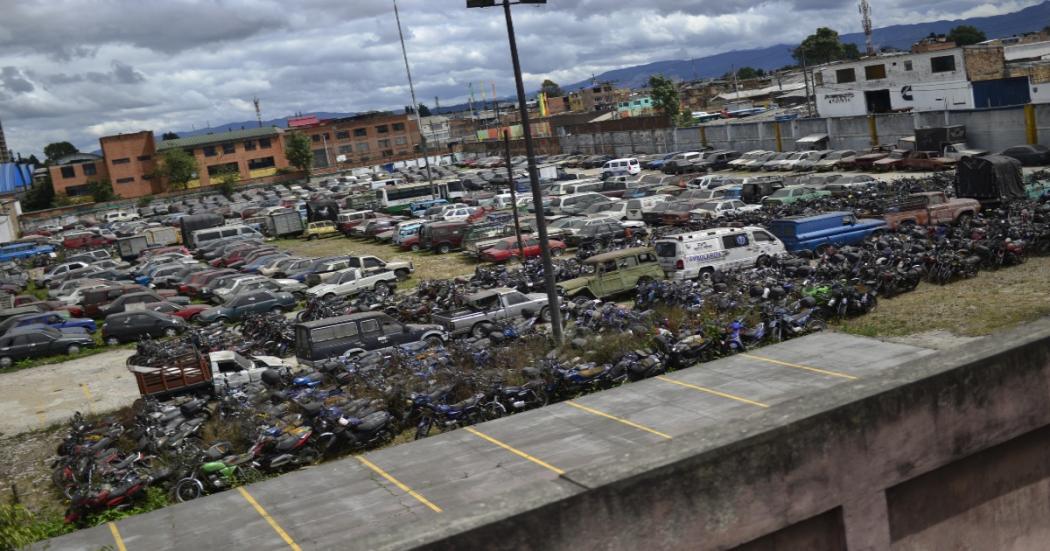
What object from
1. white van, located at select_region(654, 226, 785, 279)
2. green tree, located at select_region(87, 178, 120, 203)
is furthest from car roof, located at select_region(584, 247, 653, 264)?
green tree, located at select_region(87, 178, 120, 203)

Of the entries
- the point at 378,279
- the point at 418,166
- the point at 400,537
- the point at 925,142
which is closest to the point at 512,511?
the point at 400,537

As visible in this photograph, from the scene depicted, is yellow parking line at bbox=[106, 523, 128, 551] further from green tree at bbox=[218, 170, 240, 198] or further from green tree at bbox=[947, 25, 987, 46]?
green tree at bbox=[947, 25, 987, 46]

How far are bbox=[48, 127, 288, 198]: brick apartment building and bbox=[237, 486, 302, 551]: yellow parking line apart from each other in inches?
3525

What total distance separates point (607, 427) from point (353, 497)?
13.8 feet

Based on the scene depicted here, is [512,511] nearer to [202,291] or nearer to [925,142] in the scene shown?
[202,291]

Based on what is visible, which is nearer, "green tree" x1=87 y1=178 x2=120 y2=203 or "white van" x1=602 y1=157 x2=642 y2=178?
"white van" x1=602 y1=157 x2=642 y2=178

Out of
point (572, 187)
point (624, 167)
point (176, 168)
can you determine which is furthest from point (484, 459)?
point (176, 168)

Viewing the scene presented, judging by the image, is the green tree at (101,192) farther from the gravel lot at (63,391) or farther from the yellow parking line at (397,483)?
the yellow parking line at (397,483)

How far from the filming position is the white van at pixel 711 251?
25516mm

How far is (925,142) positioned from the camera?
4675 centimetres

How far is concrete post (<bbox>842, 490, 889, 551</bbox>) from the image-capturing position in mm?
6641

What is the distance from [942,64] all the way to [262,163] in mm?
72003

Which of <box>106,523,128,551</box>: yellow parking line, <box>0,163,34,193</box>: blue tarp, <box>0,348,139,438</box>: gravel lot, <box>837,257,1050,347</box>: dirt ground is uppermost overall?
<box>0,163,34,193</box>: blue tarp

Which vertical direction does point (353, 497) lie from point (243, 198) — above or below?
below
